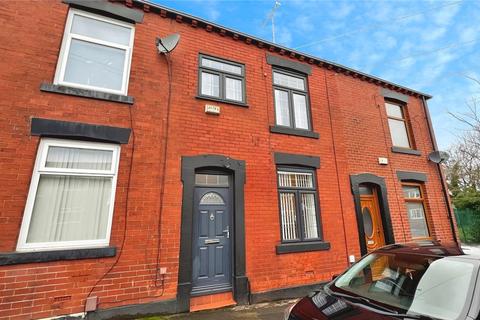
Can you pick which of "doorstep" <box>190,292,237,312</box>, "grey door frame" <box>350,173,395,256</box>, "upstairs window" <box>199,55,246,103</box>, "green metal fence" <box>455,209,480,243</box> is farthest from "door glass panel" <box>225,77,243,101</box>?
"green metal fence" <box>455,209,480,243</box>

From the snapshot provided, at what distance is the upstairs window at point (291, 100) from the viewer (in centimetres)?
709

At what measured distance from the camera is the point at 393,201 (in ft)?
25.6

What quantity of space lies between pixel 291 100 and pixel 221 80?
7.10 ft

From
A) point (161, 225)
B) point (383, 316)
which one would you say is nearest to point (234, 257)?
point (161, 225)

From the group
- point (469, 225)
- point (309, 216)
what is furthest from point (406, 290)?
point (469, 225)

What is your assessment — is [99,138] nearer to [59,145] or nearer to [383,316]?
[59,145]

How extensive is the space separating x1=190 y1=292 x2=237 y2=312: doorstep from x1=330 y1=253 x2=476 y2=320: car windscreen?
2.86 metres

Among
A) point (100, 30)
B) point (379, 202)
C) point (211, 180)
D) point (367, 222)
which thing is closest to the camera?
point (100, 30)

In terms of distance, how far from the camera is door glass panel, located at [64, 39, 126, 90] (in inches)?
203

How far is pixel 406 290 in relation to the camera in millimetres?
2488

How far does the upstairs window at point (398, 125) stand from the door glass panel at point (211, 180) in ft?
21.4

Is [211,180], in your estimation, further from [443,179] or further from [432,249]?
[443,179]

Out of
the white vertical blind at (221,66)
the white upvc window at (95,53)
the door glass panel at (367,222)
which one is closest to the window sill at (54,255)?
the white upvc window at (95,53)

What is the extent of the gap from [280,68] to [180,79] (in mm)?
3128
